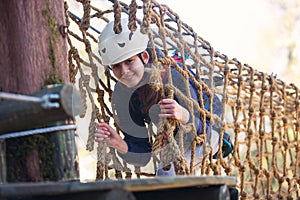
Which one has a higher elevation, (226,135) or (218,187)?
(226,135)

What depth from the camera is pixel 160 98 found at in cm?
190

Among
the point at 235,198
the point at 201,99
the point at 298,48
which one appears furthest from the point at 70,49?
the point at 298,48

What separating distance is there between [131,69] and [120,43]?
0.36 feet

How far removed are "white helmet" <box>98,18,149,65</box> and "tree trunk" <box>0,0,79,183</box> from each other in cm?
56

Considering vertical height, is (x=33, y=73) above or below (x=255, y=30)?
below

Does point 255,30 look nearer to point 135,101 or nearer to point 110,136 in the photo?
point 135,101

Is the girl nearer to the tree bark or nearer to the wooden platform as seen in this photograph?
the tree bark

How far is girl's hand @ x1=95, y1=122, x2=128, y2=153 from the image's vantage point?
1890 millimetres

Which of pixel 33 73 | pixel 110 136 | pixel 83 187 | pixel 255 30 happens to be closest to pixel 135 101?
pixel 110 136

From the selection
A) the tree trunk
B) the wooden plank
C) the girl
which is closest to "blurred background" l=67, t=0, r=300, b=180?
the girl

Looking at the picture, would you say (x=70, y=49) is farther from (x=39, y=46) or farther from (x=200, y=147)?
(x=39, y=46)

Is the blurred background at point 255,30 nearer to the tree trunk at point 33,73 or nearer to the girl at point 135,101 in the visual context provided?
the girl at point 135,101

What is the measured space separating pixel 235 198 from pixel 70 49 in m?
0.93

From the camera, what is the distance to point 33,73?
118cm
